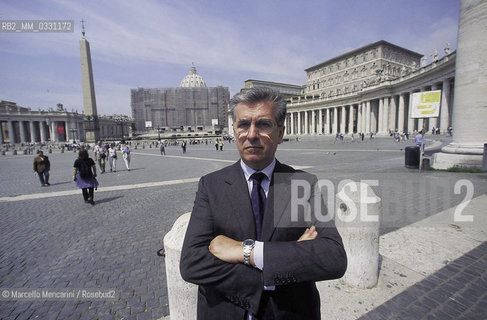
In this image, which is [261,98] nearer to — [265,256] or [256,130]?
[256,130]

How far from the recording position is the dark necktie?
59.2 inches

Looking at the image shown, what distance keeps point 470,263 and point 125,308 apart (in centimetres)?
449

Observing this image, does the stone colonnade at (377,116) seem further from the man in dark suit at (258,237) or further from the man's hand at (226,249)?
the man's hand at (226,249)

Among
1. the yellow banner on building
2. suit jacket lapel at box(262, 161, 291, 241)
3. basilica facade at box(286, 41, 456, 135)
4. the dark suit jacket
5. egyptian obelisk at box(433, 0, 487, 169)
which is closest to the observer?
the dark suit jacket

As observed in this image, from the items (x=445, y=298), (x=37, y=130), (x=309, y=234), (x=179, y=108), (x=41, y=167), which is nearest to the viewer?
(x=309, y=234)

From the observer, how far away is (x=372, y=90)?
1853 inches

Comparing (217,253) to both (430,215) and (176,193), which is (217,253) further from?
(176,193)

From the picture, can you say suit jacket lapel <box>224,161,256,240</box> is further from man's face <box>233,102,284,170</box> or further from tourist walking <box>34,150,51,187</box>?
tourist walking <box>34,150,51,187</box>

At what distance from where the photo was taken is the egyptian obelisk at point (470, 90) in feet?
26.8

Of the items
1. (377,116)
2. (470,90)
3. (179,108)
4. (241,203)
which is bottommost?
(241,203)

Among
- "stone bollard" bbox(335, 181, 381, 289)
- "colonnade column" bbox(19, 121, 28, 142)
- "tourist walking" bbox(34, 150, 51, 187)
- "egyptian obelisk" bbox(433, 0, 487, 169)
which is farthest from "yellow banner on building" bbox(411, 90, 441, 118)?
"colonnade column" bbox(19, 121, 28, 142)

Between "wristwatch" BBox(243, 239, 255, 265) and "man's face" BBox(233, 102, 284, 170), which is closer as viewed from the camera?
"wristwatch" BBox(243, 239, 255, 265)

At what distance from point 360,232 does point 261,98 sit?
7.41ft

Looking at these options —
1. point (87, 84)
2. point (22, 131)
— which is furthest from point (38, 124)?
point (87, 84)
